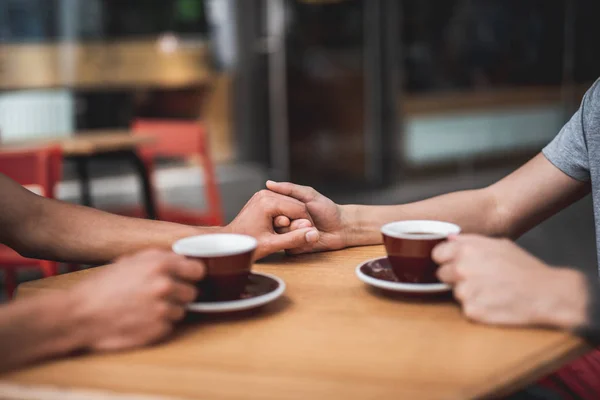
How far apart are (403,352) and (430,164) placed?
5.90 m

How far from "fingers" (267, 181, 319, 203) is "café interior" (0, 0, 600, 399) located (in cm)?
414

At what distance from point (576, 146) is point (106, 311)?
1.02m

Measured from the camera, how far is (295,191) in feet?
4.45

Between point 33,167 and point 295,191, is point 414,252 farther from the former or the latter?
point 33,167

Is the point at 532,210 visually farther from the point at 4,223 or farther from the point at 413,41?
the point at 413,41

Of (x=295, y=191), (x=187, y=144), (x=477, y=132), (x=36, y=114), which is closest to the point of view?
(x=295, y=191)

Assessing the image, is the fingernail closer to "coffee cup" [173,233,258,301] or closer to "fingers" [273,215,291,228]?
"fingers" [273,215,291,228]

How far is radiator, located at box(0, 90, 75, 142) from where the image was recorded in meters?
5.53

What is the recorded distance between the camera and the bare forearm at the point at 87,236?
→ 1231 mm

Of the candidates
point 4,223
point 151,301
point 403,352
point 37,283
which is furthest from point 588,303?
point 4,223

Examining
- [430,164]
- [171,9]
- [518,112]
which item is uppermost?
[171,9]

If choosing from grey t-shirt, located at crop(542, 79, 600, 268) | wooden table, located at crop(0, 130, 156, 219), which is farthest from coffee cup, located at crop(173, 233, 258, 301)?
wooden table, located at crop(0, 130, 156, 219)

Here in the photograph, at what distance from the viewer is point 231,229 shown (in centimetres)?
129

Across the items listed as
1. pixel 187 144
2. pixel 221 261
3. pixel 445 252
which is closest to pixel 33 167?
pixel 187 144
